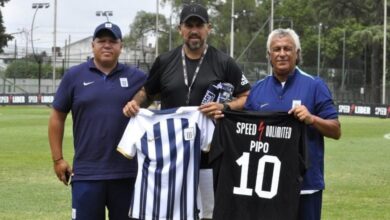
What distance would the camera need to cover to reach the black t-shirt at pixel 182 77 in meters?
5.76

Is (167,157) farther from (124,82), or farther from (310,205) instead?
(310,205)

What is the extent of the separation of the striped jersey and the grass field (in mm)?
3760

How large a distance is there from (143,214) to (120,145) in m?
0.61

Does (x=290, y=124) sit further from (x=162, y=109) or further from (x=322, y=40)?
(x=322, y=40)

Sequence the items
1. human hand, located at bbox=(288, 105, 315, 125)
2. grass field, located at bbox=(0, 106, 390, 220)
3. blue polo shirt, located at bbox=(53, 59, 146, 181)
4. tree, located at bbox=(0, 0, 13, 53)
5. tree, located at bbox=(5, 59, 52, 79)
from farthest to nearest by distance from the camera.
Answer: tree, located at bbox=(5, 59, 52, 79)
tree, located at bbox=(0, 0, 13, 53)
grass field, located at bbox=(0, 106, 390, 220)
blue polo shirt, located at bbox=(53, 59, 146, 181)
human hand, located at bbox=(288, 105, 315, 125)

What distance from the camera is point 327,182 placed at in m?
12.8

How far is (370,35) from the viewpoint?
64875 millimetres

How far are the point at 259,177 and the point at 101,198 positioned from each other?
1399mm

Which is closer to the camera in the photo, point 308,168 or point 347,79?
point 308,168

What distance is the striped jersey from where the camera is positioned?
18.7 feet

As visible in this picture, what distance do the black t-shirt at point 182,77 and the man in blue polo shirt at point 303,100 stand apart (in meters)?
0.53

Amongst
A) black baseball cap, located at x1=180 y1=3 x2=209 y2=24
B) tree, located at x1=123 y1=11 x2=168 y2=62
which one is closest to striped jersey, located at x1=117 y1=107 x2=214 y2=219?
black baseball cap, located at x1=180 y1=3 x2=209 y2=24

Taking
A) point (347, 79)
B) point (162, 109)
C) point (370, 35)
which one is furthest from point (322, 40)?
point (162, 109)

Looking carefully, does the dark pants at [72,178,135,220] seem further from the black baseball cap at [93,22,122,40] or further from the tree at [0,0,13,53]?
the tree at [0,0,13,53]
